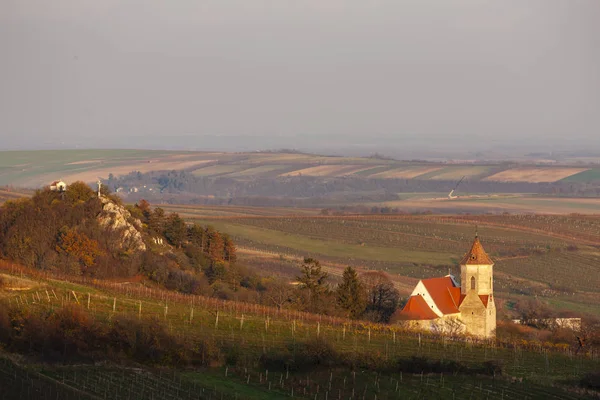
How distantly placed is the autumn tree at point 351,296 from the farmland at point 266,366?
16.5ft

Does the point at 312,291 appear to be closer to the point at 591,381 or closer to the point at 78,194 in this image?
the point at 78,194

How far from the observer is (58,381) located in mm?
40156

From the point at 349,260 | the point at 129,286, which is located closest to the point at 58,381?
the point at 129,286

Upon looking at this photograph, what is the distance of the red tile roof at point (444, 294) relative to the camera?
64.8 meters

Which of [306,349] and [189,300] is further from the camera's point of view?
[189,300]

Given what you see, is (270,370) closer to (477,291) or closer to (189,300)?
(189,300)

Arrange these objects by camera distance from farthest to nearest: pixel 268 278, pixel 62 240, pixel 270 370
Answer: pixel 268 278
pixel 62 240
pixel 270 370

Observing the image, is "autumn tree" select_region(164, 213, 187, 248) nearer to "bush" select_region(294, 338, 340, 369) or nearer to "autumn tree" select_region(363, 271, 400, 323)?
"autumn tree" select_region(363, 271, 400, 323)

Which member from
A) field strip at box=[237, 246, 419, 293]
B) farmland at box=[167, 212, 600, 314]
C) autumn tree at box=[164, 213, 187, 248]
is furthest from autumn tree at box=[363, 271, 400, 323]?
autumn tree at box=[164, 213, 187, 248]

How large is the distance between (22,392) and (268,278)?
142 ft

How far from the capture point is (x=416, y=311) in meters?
63.6

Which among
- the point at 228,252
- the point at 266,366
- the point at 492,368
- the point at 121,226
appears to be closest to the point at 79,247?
the point at 121,226

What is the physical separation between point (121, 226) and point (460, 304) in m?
24.9

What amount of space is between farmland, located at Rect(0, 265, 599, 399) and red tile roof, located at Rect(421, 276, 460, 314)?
6662mm
